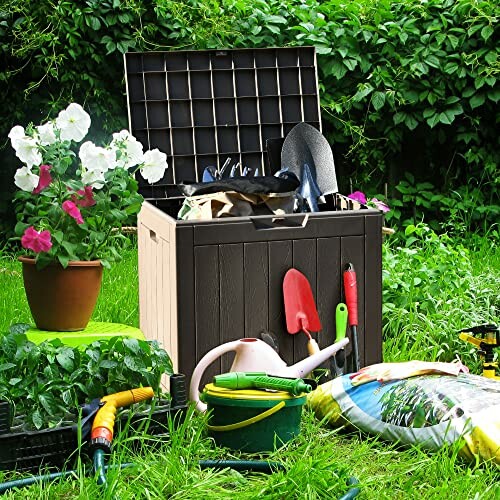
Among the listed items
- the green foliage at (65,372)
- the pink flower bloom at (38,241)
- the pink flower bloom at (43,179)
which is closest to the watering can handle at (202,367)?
the green foliage at (65,372)

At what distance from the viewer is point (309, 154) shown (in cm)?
366

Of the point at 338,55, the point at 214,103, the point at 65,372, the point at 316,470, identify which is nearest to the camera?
the point at 316,470

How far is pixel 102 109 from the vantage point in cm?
546

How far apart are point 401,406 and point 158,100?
1.57 meters

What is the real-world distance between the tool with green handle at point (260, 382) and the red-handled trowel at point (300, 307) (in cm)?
39

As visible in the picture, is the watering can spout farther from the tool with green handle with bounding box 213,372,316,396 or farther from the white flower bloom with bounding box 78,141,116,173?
the white flower bloom with bounding box 78,141,116,173

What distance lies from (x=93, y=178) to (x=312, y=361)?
83cm

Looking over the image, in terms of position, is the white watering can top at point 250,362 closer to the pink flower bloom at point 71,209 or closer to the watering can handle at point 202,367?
the watering can handle at point 202,367

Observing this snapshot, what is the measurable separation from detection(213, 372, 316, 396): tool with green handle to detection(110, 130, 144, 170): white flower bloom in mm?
758

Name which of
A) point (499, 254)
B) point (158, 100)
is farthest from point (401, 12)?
point (158, 100)

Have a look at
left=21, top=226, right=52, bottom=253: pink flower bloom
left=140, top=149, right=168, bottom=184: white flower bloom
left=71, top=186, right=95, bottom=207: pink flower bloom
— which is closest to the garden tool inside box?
left=140, top=149, right=168, bottom=184: white flower bloom

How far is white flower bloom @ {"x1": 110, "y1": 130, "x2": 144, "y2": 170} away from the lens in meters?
3.04

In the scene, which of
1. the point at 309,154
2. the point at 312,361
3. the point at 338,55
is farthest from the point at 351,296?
the point at 338,55

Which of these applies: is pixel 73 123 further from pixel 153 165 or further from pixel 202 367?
pixel 202 367
